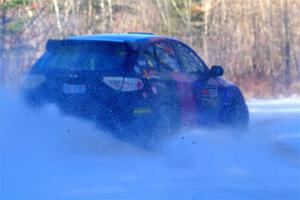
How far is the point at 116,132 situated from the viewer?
11.2m

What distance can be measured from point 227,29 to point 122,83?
17107 millimetres

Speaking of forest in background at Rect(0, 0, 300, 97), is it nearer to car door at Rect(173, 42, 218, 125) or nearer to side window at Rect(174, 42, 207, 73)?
side window at Rect(174, 42, 207, 73)

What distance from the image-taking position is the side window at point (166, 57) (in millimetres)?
11991

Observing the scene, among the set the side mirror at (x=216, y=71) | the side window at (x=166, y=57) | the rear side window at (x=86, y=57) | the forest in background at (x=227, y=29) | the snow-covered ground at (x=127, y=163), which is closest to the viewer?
the snow-covered ground at (x=127, y=163)

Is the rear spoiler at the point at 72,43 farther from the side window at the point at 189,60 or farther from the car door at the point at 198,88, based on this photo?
the side window at the point at 189,60

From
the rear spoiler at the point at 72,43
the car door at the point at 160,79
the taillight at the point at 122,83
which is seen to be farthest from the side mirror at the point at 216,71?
the taillight at the point at 122,83

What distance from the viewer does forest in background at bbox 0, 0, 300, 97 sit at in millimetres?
27531

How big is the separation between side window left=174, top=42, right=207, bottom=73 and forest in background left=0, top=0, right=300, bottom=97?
45.8 feet

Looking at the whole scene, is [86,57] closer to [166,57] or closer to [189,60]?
[166,57]

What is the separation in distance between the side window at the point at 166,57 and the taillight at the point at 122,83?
76 centimetres

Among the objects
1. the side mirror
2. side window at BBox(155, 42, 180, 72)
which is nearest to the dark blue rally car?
side window at BBox(155, 42, 180, 72)

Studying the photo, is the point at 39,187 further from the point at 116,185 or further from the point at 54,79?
the point at 54,79

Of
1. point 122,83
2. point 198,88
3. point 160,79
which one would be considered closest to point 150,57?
point 160,79

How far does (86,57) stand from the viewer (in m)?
11.5
